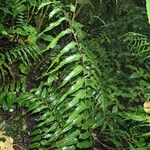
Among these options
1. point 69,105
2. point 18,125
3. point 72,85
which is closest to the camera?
point 69,105

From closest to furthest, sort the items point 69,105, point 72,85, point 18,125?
1. point 69,105
2. point 72,85
3. point 18,125

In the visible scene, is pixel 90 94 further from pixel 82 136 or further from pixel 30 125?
pixel 30 125

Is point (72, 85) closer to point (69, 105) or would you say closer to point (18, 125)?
point (69, 105)

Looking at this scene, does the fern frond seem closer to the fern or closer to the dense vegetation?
the dense vegetation

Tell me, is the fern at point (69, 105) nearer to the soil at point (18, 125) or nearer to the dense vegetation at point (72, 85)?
the dense vegetation at point (72, 85)

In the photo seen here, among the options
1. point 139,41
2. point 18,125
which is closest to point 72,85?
point 18,125

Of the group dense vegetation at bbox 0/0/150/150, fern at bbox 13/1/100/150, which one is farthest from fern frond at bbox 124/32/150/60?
fern at bbox 13/1/100/150

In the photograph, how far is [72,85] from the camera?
2.71 m

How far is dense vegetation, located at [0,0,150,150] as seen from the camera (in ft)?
8.05

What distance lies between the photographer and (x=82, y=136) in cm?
254

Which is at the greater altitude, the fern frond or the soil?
the fern frond

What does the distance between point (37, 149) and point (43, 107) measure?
14.1 inches

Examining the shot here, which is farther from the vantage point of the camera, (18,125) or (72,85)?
(18,125)

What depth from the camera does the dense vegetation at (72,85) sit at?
2.46 m
